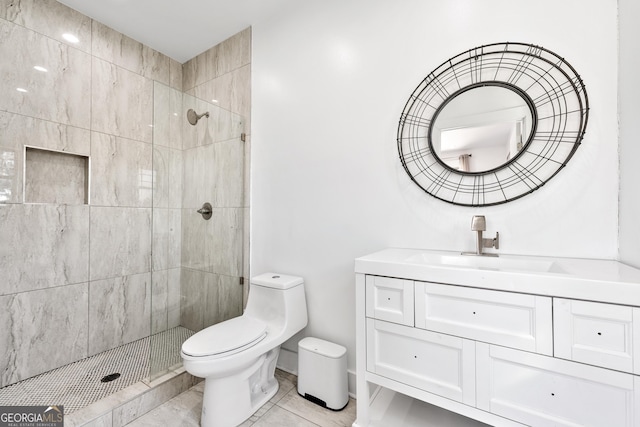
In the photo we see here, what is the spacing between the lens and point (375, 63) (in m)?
1.67

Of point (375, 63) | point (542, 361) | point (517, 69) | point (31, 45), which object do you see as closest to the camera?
point (542, 361)

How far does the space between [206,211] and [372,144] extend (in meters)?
1.33

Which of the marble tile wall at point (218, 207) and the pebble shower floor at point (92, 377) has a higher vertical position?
the marble tile wall at point (218, 207)

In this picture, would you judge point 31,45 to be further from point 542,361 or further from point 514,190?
point 542,361

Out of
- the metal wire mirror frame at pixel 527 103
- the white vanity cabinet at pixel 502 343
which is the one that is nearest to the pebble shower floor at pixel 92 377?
the white vanity cabinet at pixel 502 343

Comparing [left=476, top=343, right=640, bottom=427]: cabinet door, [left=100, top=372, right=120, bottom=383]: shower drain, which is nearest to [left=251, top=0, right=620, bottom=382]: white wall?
[left=476, top=343, right=640, bottom=427]: cabinet door

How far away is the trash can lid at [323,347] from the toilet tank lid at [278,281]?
361mm

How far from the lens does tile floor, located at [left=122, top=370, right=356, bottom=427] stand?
150 centimetres

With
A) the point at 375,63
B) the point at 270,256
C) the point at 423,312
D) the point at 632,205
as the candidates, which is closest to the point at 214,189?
the point at 270,256

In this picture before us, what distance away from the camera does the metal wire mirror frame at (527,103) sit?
4.02 ft

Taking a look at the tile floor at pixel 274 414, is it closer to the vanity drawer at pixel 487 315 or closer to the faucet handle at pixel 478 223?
the vanity drawer at pixel 487 315

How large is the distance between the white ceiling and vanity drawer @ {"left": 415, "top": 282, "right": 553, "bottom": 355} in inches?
85.5

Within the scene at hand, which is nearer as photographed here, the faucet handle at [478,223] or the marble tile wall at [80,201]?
the faucet handle at [478,223]

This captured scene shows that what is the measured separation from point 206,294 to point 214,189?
0.81 m
